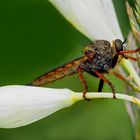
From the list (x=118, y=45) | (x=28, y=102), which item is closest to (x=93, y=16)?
(x=118, y=45)

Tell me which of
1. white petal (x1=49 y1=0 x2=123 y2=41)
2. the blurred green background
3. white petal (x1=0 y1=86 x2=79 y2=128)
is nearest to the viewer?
white petal (x1=0 y1=86 x2=79 y2=128)

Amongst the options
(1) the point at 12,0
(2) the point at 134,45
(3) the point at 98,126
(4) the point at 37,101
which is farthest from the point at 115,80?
(4) the point at 37,101

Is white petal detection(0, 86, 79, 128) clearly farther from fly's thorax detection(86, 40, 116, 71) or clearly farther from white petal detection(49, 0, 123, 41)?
white petal detection(49, 0, 123, 41)

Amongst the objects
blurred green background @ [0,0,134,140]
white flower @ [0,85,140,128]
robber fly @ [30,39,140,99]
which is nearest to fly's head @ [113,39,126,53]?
robber fly @ [30,39,140,99]

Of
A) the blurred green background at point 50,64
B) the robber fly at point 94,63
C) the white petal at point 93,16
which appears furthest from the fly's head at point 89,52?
the blurred green background at point 50,64

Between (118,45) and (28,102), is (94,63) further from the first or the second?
(28,102)

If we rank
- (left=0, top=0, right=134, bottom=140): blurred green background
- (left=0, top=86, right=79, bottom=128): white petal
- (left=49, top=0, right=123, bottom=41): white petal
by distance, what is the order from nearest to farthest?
(left=0, top=86, right=79, bottom=128): white petal < (left=49, top=0, right=123, bottom=41): white petal < (left=0, top=0, right=134, bottom=140): blurred green background

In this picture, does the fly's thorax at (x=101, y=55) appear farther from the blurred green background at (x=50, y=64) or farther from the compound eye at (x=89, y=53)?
the blurred green background at (x=50, y=64)
